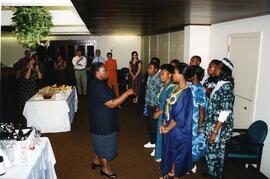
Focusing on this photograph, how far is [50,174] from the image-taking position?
3.40 meters

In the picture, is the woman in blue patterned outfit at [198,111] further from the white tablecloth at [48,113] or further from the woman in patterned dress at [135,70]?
the woman in patterned dress at [135,70]

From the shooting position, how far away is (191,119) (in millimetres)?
3357

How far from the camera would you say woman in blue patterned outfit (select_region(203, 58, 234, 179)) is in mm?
3490

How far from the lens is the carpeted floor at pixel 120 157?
4.06 m

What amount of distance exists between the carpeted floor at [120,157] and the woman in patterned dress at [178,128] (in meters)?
0.60

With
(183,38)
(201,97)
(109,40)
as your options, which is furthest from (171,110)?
(109,40)

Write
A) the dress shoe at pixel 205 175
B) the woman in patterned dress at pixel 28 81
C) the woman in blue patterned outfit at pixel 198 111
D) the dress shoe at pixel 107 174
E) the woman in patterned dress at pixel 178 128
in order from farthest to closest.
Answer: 1. the woman in patterned dress at pixel 28 81
2. the dress shoe at pixel 205 175
3. the dress shoe at pixel 107 174
4. the woman in blue patterned outfit at pixel 198 111
5. the woman in patterned dress at pixel 178 128

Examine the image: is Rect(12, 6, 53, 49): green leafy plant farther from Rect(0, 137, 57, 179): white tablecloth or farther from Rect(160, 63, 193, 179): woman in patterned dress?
Rect(160, 63, 193, 179): woman in patterned dress

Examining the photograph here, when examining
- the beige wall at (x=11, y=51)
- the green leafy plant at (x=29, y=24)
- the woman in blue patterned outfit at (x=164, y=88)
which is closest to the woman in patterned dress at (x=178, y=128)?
the woman in blue patterned outfit at (x=164, y=88)

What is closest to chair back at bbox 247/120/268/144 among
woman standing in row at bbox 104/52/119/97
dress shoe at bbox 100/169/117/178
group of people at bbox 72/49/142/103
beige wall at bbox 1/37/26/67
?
dress shoe at bbox 100/169/117/178

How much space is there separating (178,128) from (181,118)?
0.15 meters

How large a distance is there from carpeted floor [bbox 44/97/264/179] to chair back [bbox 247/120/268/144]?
0.78 metres

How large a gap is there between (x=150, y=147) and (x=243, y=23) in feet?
9.52

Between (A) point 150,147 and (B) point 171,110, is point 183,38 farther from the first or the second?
(B) point 171,110
